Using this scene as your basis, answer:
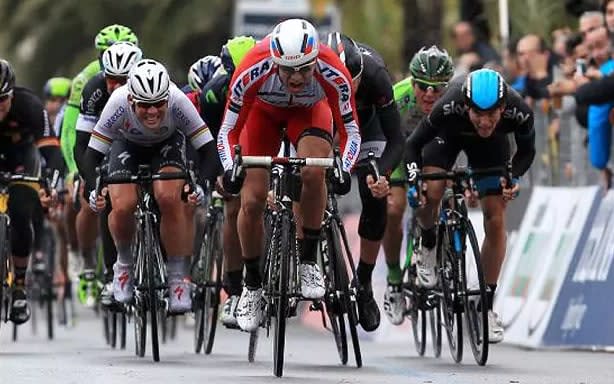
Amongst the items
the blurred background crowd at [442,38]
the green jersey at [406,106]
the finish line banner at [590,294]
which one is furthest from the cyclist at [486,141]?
the blurred background crowd at [442,38]

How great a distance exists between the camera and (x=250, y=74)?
42.5ft

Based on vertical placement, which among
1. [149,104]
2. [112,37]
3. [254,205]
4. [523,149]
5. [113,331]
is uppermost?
[112,37]

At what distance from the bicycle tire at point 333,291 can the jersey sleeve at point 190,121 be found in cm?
122

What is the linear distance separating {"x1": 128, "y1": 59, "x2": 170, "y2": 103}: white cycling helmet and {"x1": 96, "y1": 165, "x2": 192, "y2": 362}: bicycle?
0.59 meters

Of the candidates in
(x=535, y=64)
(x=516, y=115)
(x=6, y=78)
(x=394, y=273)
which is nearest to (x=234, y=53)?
(x=6, y=78)

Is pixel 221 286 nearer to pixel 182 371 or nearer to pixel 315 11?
pixel 182 371

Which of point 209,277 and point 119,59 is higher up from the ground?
point 119,59

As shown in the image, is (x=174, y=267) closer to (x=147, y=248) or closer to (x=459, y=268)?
(x=147, y=248)

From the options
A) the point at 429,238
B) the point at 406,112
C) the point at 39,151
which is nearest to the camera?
the point at 429,238

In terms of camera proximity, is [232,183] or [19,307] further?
[19,307]

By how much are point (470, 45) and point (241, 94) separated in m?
9.61

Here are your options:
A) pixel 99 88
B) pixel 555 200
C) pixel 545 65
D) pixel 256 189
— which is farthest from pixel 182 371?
pixel 545 65

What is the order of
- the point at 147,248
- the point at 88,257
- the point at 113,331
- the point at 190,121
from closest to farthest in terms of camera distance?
the point at 147,248
the point at 190,121
the point at 113,331
the point at 88,257

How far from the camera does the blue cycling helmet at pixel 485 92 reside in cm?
1382
